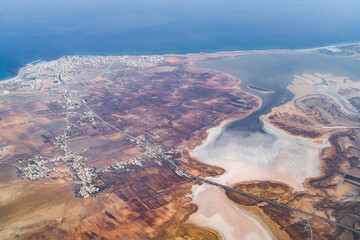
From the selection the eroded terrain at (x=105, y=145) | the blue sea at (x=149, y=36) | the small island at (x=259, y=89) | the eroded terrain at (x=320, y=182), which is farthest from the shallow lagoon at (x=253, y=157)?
the blue sea at (x=149, y=36)

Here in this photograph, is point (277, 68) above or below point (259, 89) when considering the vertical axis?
above

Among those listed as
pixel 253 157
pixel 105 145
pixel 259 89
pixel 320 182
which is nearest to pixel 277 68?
pixel 259 89

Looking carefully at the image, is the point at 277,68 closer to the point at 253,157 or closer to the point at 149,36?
the point at 253,157

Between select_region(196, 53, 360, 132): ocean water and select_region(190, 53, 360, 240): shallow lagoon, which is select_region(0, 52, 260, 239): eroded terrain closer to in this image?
select_region(190, 53, 360, 240): shallow lagoon

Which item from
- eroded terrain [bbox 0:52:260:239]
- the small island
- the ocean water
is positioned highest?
the ocean water

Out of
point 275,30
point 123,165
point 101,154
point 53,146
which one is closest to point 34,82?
point 53,146

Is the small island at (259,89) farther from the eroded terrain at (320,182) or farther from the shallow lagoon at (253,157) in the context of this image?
the eroded terrain at (320,182)

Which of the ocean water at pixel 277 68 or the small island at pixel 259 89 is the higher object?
the ocean water at pixel 277 68

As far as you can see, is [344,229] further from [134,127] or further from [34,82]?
[34,82]

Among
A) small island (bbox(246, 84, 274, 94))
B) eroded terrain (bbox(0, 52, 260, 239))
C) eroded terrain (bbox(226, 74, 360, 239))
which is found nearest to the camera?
eroded terrain (bbox(0, 52, 260, 239))

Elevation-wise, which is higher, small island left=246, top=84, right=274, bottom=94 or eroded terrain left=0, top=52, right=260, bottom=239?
small island left=246, top=84, right=274, bottom=94

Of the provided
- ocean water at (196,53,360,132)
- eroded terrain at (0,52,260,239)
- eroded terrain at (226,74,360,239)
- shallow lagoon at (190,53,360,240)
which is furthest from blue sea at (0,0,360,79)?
eroded terrain at (226,74,360,239)
